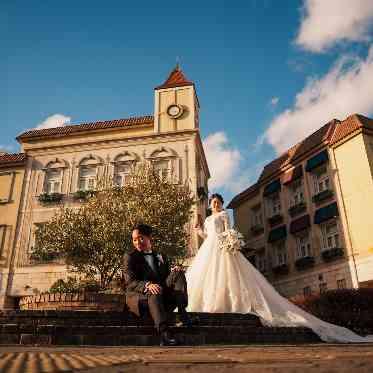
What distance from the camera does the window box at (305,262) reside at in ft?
77.2

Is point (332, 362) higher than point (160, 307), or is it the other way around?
point (160, 307)

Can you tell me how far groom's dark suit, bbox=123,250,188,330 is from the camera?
535 centimetres

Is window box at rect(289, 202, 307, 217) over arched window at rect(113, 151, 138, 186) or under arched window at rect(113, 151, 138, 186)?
under

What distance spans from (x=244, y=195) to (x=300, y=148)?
7.05 metres

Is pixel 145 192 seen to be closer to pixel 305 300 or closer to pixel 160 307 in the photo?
pixel 305 300

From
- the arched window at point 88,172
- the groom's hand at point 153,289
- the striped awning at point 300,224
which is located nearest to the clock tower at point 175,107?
the arched window at point 88,172

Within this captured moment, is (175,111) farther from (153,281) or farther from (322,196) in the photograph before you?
(153,281)

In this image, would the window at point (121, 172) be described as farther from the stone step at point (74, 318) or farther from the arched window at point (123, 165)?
the stone step at point (74, 318)

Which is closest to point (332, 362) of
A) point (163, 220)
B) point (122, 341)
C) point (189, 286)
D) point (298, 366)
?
point (298, 366)

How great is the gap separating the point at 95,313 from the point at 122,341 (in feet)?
3.48

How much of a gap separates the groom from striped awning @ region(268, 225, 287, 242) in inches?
850

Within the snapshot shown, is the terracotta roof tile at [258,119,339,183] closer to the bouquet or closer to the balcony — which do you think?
the balcony

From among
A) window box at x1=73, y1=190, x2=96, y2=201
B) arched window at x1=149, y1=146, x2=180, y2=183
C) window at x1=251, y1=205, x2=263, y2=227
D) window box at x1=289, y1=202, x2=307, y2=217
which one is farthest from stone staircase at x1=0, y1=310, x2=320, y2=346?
window at x1=251, y1=205, x2=263, y2=227

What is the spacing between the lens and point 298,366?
7.11ft
